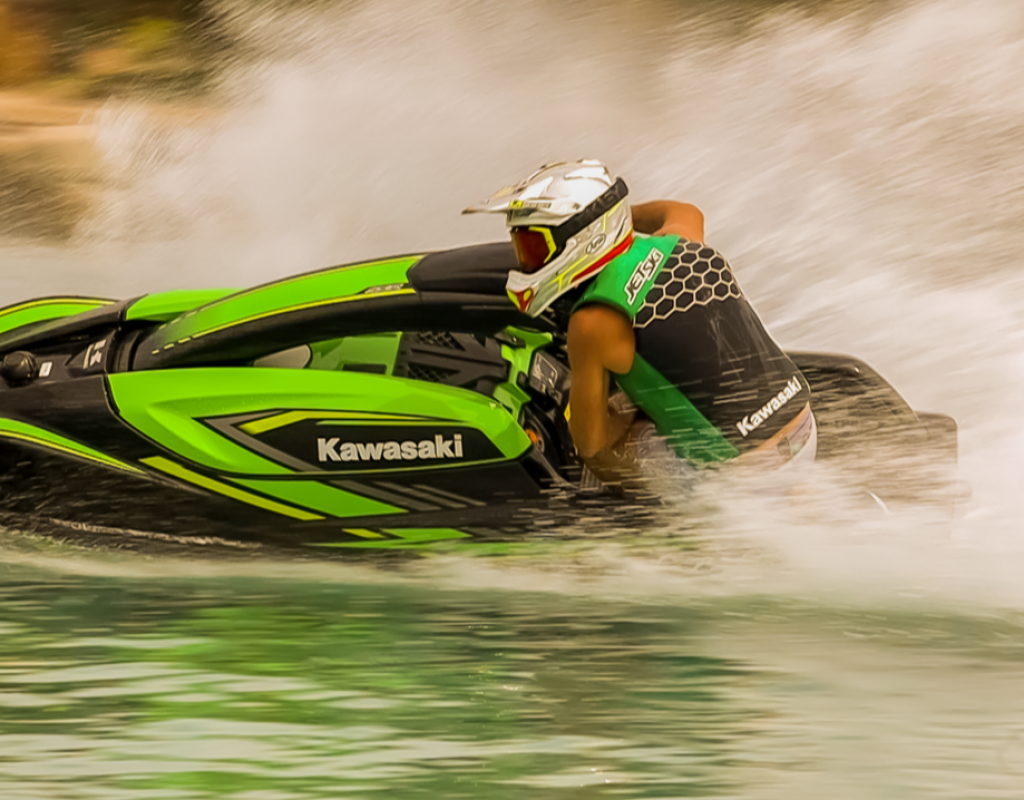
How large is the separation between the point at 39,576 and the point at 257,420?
0.65m

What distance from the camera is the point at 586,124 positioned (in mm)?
6621

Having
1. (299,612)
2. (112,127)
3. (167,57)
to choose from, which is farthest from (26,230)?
(299,612)

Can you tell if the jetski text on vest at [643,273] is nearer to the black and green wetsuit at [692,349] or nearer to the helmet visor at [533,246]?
the black and green wetsuit at [692,349]

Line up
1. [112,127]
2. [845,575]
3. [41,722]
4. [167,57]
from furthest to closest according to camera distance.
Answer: [167,57], [112,127], [845,575], [41,722]

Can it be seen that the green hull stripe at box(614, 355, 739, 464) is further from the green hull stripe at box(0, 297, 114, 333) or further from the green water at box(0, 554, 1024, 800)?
the green hull stripe at box(0, 297, 114, 333)

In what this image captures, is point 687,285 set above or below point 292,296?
below

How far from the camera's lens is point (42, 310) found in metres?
3.28

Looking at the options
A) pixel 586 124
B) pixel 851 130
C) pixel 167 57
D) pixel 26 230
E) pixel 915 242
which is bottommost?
pixel 915 242

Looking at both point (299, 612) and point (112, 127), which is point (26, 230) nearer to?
point (112, 127)

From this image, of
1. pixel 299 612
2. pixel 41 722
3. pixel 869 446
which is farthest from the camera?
pixel 869 446

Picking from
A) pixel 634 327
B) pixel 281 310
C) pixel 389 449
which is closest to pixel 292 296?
pixel 281 310

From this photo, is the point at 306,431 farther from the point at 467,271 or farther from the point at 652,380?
the point at 652,380

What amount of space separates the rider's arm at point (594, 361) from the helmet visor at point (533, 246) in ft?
0.47

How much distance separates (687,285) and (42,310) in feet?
5.81
